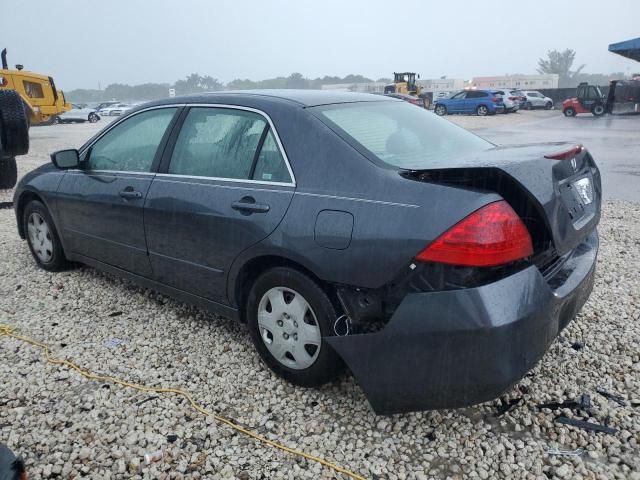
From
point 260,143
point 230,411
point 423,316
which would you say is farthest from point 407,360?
point 260,143

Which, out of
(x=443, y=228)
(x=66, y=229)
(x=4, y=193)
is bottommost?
(x=4, y=193)

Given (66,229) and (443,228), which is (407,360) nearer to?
(443,228)

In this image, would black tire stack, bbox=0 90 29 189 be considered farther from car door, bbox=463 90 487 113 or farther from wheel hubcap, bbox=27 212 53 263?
car door, bbox=463 90 487 113

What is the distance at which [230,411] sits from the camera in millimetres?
2672

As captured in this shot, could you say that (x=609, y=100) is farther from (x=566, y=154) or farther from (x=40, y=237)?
A: (x=40, y=237)

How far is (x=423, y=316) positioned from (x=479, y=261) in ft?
1.05

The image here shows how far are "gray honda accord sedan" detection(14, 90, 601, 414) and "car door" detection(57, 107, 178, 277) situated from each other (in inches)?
0.7

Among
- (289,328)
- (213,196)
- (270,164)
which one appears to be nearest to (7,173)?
(213,196)

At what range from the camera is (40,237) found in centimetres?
471

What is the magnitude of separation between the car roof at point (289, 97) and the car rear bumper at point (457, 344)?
1.37 meters

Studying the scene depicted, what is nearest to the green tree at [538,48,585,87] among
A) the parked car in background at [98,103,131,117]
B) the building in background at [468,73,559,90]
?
the building in background at [468,73,559,90]

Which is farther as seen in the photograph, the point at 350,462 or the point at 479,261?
the point at 350,462

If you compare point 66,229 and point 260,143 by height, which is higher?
point 260,143

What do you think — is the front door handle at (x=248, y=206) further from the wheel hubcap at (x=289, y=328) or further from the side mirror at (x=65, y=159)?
the side mirror at (x=65, y=159)
